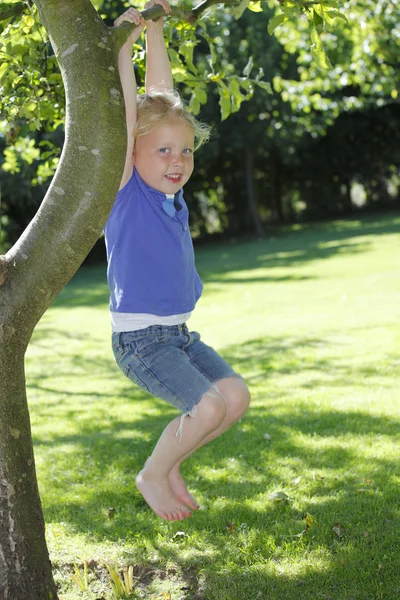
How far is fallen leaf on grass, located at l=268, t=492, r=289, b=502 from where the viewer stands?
14.4ft

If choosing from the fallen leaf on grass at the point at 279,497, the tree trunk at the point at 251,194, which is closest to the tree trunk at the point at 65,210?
the fallen leaf on grass at the point at 279,497

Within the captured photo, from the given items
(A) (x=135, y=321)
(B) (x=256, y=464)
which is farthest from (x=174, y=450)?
(B) (x=256, y=464)

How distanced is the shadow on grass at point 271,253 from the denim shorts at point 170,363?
11596 millimetres

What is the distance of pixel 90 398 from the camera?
790 centimetres

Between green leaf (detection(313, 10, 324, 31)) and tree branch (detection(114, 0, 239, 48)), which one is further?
green leaf (detection(313, 10, 324, 31))

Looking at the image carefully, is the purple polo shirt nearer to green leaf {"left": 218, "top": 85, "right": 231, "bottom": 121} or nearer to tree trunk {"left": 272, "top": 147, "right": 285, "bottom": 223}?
green leaf {"left": 218, "top": 85, "right": 231, "bottom": 121}

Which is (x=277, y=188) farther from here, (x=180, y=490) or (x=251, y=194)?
(x=180, y=490)

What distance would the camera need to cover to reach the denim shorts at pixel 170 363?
3432mm

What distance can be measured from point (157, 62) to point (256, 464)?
8.59ft

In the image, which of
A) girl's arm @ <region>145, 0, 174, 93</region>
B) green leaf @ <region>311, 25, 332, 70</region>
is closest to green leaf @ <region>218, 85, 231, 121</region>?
girl's arm @ <region>145, 0, 174, 93</region>

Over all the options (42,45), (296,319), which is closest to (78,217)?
(42,45)

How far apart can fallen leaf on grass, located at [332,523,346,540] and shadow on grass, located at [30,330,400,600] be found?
19mm

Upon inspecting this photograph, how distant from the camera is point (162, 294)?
3539mm

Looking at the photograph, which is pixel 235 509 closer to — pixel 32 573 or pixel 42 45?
pixel 32 573
